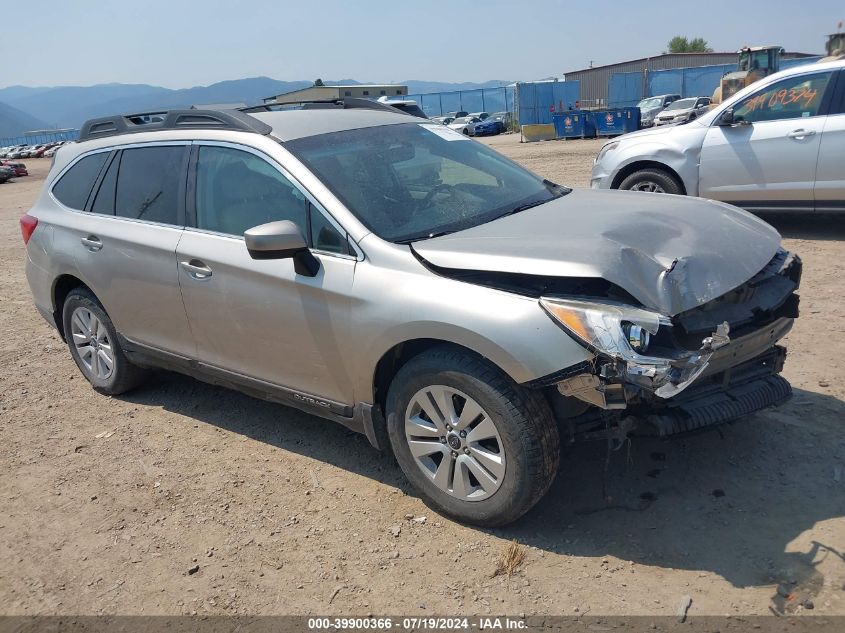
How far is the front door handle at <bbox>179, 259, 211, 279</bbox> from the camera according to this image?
159 inches

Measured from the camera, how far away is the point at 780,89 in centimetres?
773

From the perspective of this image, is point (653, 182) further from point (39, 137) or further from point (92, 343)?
point (39, 137)

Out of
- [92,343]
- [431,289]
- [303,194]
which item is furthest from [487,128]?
[431,289]

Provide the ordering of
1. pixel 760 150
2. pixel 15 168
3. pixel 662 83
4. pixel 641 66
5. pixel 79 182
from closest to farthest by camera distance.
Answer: pixel 79 182
pixel 760 150
pixel 15 168
pixel 662 83
pixel 641 66

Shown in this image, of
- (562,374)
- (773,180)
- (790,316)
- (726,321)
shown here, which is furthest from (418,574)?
(773,180)

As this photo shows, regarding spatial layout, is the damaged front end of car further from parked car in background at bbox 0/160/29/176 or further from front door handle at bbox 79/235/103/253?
parked car in background at bbox 0/160/29/176

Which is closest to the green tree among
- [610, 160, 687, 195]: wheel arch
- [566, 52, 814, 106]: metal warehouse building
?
[566, 52, 814, 106]: metal warehouse building

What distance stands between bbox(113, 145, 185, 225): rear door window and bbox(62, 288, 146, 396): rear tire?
0.77 meters

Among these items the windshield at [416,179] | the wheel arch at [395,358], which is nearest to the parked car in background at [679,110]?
the windshield at [416,179]

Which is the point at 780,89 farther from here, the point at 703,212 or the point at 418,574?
the point at 418,574

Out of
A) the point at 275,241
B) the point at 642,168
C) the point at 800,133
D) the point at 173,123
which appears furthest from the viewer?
the point at 642,168

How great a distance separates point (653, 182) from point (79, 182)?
6078 mm

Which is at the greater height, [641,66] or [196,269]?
[641,66]

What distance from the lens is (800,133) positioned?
7.51 metres
